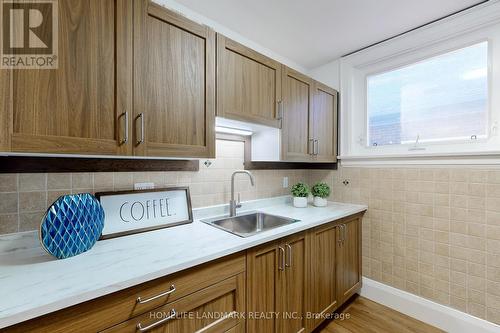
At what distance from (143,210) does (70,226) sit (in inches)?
17.4

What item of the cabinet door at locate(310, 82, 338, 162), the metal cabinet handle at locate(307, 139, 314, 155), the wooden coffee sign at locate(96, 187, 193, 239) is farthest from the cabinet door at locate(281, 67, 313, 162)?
the wooden coffee sign at locate(96, 187, 193, 239)

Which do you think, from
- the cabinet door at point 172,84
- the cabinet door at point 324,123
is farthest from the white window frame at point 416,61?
the cabinet door at point 172,84

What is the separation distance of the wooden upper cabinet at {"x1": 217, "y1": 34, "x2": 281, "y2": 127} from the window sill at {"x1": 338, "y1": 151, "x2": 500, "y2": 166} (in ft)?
3.49

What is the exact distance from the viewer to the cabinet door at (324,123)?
207 cm

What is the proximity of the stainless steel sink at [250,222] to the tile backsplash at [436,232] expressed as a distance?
99cm

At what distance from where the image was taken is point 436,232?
1.76m

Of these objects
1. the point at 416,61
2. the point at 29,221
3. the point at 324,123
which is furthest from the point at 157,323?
the point at 416,61

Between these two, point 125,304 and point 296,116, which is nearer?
point 125,304

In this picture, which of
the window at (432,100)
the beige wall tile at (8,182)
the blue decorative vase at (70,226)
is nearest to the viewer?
the blue decorative vase at (70,226)

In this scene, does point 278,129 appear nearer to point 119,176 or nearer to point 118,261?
point 119,176

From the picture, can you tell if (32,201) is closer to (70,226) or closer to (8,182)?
(8,182)

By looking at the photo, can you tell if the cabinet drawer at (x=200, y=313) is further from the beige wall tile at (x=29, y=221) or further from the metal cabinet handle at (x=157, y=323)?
the beige wall tile at (x=29, y=221)

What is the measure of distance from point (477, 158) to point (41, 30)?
2612 millimetres

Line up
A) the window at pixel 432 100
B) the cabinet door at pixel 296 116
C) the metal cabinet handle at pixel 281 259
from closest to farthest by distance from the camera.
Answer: the metal cabinet handle at pixel 281 259
the window at pixel 432 100
the cabinet door at pixel 296 116
